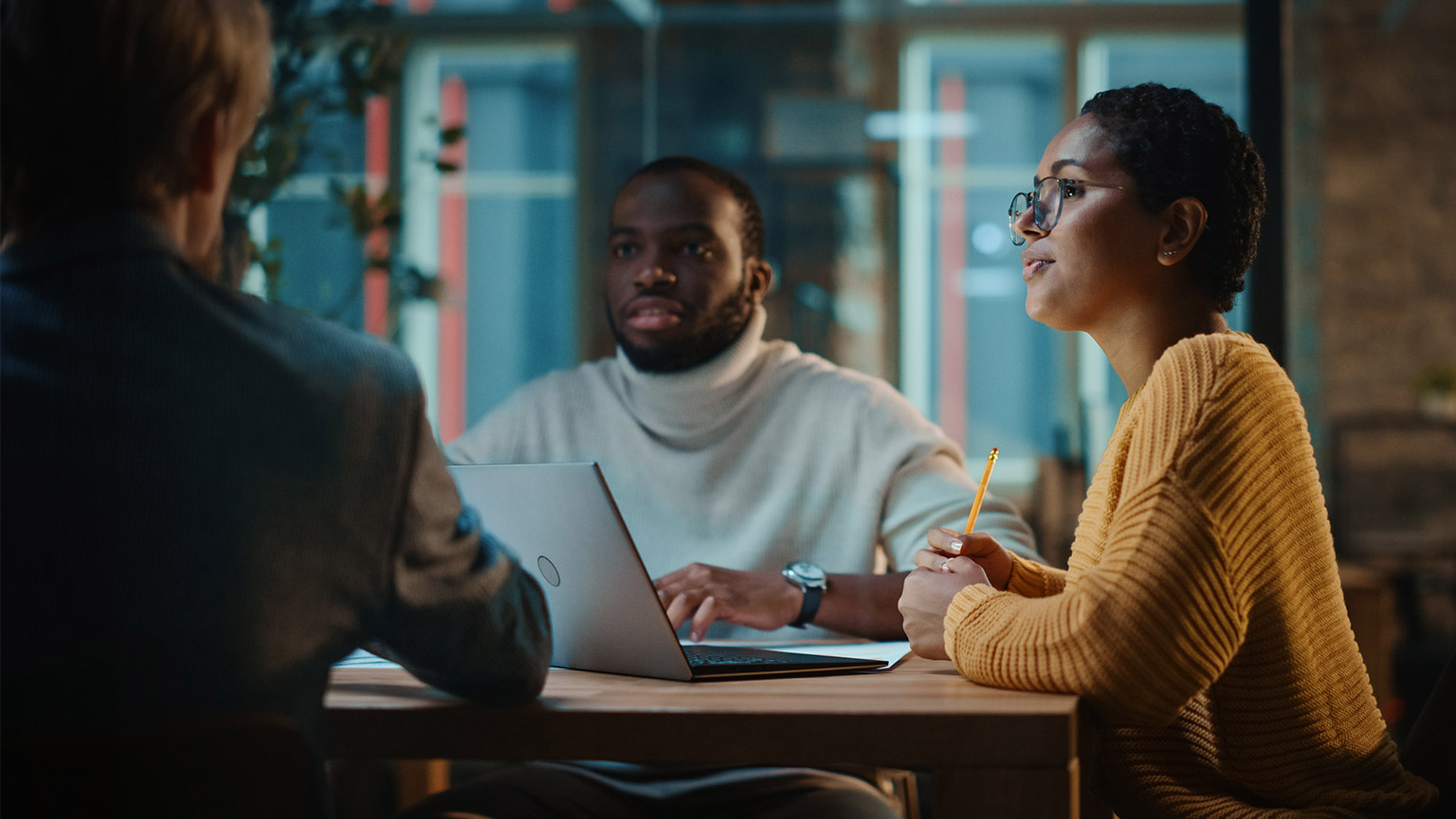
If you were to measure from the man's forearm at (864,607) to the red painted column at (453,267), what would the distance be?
4033mm

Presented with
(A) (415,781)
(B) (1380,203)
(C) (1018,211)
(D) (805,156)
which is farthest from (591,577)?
(B) (1380,203)

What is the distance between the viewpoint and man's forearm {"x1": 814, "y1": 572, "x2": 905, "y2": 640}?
1474 mm

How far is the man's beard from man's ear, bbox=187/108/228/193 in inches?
43.3

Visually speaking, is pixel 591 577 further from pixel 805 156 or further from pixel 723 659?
pixel 805 156

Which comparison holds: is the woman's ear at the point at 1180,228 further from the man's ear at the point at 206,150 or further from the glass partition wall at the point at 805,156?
the glass partition wall at the point at 805,156

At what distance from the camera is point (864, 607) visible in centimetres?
149

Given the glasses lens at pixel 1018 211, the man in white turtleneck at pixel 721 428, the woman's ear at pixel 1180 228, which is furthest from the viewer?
the man in white turtleneck at pixel 721 428

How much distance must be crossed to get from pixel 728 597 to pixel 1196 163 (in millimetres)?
688

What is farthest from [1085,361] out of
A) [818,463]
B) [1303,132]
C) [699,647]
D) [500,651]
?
[500,651]

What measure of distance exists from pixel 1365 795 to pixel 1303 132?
17.8ft

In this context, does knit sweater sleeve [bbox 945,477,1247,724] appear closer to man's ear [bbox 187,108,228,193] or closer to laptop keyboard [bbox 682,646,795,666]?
laptop keyboard [bbox 682,646,795,666]

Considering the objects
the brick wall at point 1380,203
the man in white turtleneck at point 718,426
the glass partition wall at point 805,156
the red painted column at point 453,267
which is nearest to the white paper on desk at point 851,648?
the man in white turtleneck at point 718,426

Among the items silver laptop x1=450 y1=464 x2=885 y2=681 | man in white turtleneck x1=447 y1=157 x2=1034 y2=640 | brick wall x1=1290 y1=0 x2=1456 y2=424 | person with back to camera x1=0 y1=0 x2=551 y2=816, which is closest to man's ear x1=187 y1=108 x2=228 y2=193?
person with back to camera x1=0 y1=0 x2=551 y2=816

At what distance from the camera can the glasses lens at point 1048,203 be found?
120 centimetres
